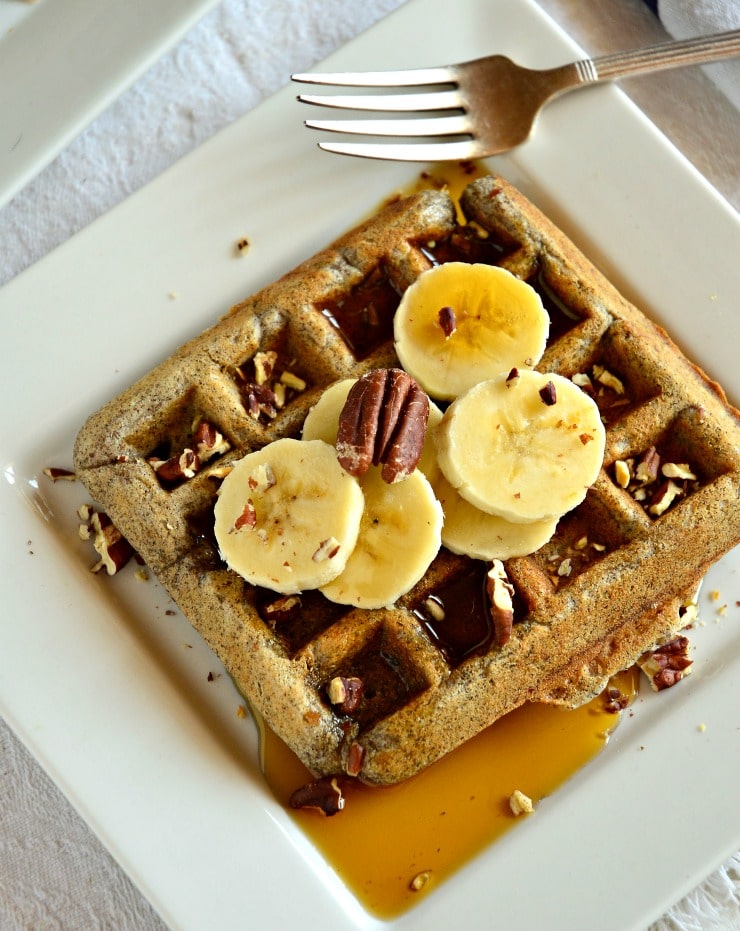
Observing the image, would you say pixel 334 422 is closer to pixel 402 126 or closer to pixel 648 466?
pixel 648 466

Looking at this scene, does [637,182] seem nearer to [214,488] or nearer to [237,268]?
[237,268]

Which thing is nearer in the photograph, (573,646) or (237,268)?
(573,646)

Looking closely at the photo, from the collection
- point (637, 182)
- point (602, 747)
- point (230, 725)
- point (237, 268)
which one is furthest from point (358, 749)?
point (637, 182)

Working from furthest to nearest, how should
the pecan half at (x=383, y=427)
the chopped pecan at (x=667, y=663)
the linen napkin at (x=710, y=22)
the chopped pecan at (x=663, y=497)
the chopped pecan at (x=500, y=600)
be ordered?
1. the linen napkin at (x=710, y=22)
2. the chopped pecan at (x=667, y=663)
3. the chopped pecan at (x=663, y=497)
4. the chopped pecan at (x=500, y=600)
5. the pecan half at (x=383, y=427)

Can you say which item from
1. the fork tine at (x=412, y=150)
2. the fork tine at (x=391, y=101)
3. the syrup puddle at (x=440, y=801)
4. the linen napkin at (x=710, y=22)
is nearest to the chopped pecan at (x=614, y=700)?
the syrup puddle at (x=440, y=801)

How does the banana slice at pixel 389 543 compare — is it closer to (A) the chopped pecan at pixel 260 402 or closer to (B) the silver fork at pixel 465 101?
(A) the chopped pecan at pixel 260 402

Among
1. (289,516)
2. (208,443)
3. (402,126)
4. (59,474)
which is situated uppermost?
(402,126)

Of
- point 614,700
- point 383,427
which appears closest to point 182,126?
point 383,427
